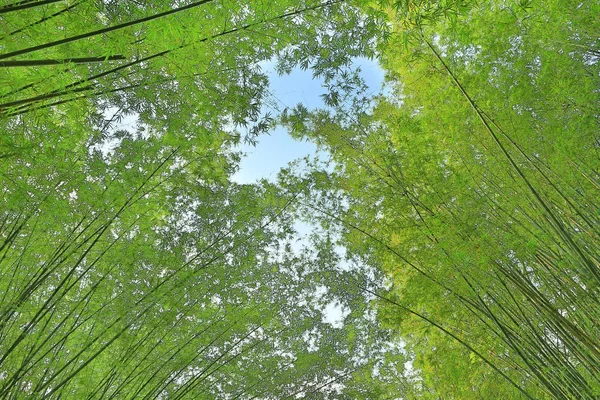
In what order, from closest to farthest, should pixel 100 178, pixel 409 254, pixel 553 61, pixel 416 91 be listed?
pixel 553 61, pixel 100 178, pixel 409 254, pixel 416 91

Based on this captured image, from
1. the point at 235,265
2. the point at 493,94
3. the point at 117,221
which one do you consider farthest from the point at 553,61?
the point at 117,221

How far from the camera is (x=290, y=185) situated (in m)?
4.75

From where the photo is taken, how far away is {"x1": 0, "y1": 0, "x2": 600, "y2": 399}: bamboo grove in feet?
9.37

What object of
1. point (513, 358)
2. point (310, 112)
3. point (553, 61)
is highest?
point (310, 112)

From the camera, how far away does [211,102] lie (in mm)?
3762

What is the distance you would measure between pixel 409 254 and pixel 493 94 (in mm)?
1505

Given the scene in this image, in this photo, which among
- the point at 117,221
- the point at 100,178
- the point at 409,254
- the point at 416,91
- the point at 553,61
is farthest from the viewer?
the point at 416,91

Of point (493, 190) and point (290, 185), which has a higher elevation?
point (290, 185)

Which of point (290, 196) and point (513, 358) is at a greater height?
point (290, 196)

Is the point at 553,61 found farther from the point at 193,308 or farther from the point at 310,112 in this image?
the point at 193,308

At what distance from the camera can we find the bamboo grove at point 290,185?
2.86 meters

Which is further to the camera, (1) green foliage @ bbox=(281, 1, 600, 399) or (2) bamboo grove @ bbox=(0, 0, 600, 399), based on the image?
(1) green foliage @ bbox=(281, 1, 600, 399)

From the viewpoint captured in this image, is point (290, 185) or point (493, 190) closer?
point (493, 190)

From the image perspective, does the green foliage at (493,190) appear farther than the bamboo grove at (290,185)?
Yes
